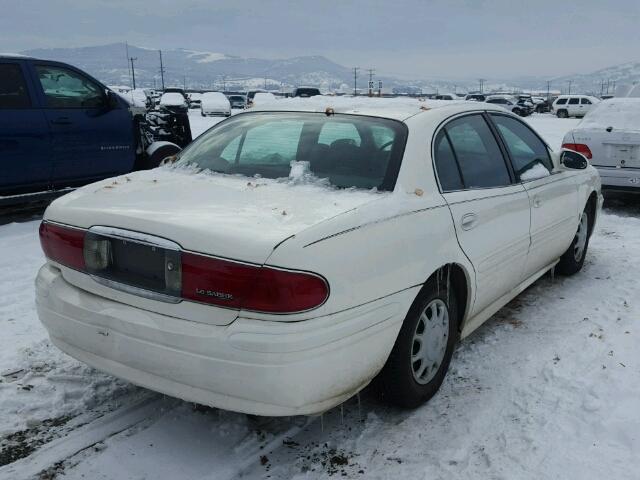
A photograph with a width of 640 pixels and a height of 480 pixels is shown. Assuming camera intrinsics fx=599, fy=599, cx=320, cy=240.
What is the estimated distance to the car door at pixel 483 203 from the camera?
3.16m

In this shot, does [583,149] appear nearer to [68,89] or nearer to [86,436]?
[68,89]

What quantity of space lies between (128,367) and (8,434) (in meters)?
0.80

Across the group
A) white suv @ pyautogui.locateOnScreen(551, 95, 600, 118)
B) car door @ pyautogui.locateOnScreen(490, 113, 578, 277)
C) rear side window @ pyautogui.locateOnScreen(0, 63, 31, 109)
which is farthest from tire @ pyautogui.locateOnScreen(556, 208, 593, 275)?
white suv @ pyautogui.locateOnScreen(551, 95, 600, 118)

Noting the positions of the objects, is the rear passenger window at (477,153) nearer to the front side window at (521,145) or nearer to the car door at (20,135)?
the front side window at (521,145)

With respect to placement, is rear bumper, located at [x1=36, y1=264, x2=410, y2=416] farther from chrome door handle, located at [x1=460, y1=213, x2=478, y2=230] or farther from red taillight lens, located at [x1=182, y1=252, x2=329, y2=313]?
chrome door handle, located at [x1=460, y1=213, x2=478, y2=230]

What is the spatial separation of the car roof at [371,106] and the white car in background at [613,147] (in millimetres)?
4492

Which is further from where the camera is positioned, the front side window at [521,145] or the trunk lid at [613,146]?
the trunk lid at [613,146]

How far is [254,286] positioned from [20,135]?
5456 millimetres

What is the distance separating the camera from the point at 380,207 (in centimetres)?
262

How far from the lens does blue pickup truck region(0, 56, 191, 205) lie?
657cm

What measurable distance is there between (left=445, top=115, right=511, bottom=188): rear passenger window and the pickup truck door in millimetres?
5117

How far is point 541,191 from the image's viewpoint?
13.3 feet

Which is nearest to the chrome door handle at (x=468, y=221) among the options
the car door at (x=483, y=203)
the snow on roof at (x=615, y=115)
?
the car door at (x=483, y=203)

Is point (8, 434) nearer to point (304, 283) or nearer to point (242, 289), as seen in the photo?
point (242, 289)
